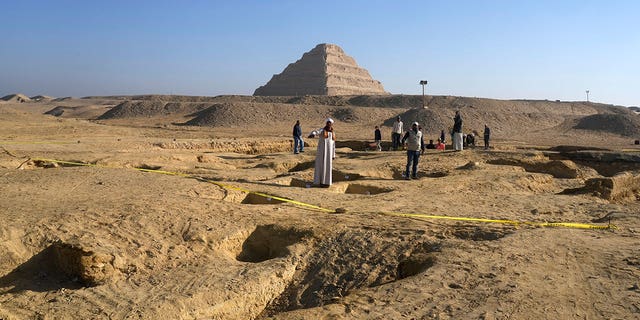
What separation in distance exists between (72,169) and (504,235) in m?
8.17

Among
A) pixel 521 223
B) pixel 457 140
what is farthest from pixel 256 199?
pixel 457 140

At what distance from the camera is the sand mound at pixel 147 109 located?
5238cm

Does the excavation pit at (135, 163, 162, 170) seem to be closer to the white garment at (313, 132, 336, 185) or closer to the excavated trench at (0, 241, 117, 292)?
the white garment at (313, 132, 336, 185)

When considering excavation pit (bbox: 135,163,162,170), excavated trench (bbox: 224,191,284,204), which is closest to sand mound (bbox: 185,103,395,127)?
excavation pit (bbox: 135,163,162,170)

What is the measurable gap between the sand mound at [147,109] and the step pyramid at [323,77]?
35.7m

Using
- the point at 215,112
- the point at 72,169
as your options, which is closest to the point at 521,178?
the point at 72,169

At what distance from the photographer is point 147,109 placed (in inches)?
2169

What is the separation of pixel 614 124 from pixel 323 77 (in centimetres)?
6195

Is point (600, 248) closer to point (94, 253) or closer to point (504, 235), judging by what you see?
point (504, 235)

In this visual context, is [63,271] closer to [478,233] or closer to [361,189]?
[478,233]

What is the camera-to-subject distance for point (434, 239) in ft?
19.2

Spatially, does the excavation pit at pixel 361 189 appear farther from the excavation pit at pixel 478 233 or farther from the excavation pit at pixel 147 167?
the excavation pit at pixel 147 167

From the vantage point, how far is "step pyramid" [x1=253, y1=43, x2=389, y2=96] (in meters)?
92.7

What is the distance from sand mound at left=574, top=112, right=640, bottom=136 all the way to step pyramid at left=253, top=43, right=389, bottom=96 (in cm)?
5365
